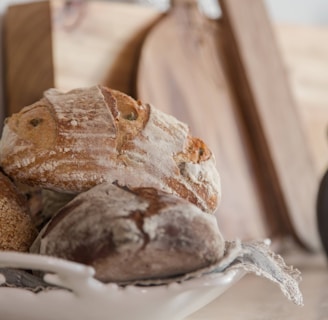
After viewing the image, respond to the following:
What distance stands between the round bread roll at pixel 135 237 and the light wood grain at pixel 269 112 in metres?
0.85

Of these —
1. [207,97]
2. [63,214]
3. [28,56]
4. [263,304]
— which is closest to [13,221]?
[63,214]

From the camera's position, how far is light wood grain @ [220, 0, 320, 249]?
134 centimetres

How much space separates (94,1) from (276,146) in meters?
0.41

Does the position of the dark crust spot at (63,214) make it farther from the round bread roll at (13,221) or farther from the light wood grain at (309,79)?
the light wood grain at (309,79)

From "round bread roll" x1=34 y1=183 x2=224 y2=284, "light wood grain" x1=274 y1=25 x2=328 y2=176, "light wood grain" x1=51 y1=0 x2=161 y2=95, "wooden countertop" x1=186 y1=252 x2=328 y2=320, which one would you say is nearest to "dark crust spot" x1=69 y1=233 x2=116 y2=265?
"round bread roll" x1=34 y1=183 x2=224 y2=284

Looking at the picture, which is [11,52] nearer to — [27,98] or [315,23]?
[27,98]

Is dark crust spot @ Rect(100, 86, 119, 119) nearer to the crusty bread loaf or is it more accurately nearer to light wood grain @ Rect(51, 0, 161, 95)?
the crusty bread loaf

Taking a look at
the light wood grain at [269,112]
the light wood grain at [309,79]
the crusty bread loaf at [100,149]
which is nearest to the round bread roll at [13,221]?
the crusty bread loaf at [100,149]

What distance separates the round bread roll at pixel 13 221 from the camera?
553 mm

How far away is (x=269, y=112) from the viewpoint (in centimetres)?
135

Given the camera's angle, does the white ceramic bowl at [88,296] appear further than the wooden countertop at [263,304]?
No

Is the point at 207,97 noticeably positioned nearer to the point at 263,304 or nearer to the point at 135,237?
the point at 263,304

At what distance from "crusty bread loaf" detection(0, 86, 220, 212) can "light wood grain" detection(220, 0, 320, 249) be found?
29.5 inches

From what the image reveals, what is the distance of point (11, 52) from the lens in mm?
1107
